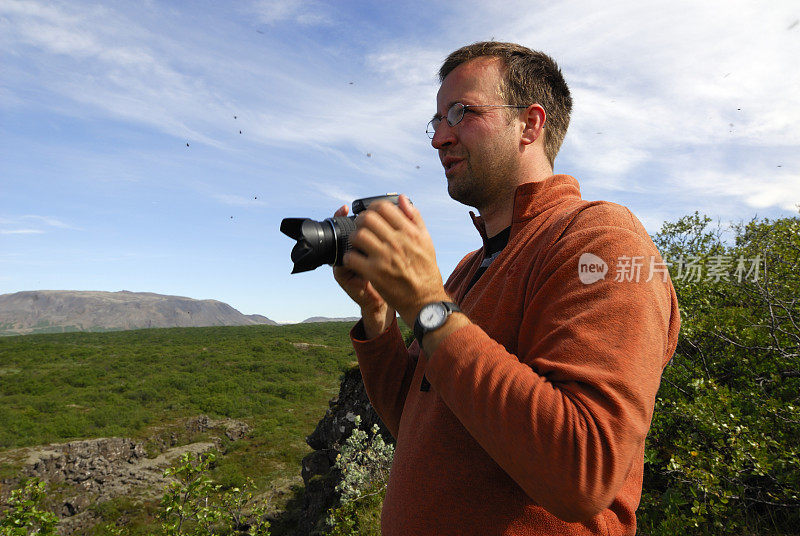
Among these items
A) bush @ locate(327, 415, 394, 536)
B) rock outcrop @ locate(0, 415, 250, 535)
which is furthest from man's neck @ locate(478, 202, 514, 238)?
rock outcrop @ locate(0, 415, 250, 535)

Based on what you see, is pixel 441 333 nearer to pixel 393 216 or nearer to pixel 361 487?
pixel 393 216

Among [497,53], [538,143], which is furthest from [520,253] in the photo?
[497,53]

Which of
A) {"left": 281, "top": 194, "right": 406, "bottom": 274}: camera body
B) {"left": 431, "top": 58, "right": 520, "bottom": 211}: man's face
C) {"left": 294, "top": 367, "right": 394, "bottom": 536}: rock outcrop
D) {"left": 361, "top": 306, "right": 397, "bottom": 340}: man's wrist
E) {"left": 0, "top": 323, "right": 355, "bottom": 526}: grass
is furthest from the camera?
{"left": 0, "top": 323, "right": 355, "bottom": 526}: grass

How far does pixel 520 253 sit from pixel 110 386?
41.9m

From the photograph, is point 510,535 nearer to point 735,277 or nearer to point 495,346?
point 495,346

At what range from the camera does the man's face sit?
6.15 feet

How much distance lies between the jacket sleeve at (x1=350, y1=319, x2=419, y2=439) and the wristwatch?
33.5 inches

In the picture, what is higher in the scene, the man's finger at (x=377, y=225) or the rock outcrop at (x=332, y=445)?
the man's finger at (x=377, y=225)

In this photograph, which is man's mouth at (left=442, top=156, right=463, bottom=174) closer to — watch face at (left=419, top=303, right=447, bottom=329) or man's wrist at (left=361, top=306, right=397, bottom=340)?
man's wrist at (left=361, top=306, right=397, bottom=340)

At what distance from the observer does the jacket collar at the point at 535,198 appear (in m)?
1.73

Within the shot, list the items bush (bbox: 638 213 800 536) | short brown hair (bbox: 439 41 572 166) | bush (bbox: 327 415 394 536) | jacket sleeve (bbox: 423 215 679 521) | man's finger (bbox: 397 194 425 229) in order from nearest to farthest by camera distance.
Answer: jacket sleeve (bbox: 423 215 679 521), man's finger (bbox: 397 194 425 229), short brown hair (bbox: 439 41 572 166), bush (bbox: 638 213 800 536), bush (bbox: 327 415 394 536)

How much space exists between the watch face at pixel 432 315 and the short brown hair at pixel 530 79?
3.60ft

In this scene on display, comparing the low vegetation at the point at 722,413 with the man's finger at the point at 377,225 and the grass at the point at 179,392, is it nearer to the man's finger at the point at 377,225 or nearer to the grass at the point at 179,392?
the man's finger at the point at 377,225

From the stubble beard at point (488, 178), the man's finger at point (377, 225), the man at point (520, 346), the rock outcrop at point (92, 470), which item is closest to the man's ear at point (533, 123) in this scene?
the man at point (520, 346)
